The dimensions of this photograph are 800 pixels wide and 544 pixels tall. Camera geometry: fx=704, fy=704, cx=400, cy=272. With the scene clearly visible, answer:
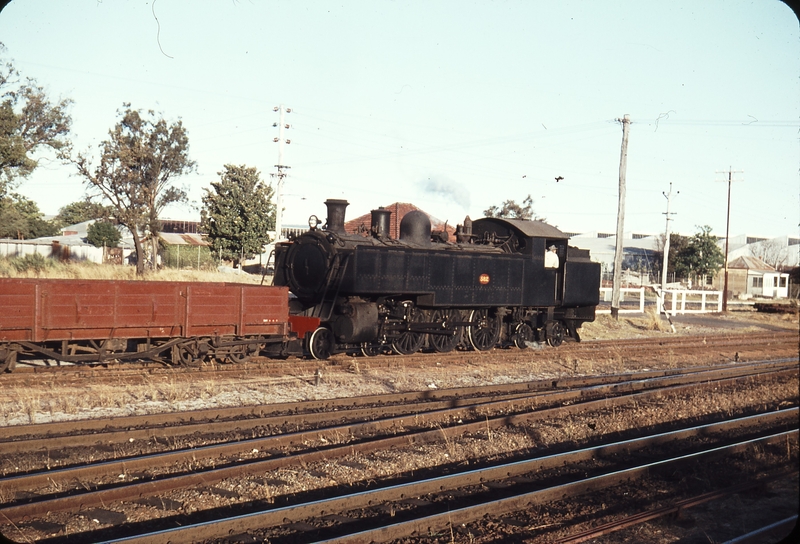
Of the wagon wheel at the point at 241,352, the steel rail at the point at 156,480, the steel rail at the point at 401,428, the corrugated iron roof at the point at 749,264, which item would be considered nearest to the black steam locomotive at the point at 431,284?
the wagon wheel at the point at 241,352

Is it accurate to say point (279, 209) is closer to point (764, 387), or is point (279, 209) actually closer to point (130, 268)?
point (130, 268)

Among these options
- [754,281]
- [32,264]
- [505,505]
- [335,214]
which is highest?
[335,214]

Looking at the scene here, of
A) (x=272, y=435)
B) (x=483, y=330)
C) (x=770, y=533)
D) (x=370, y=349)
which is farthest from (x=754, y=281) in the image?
(x=770, y=533)

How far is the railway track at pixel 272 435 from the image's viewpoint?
6.35m

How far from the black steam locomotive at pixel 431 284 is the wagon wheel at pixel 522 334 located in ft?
0.11

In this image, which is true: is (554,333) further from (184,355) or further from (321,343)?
(184,355)

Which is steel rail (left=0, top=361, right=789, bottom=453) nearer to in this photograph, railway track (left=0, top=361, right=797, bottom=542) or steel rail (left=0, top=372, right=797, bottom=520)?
railway track (left=0, top=361, right=797, bottom=542)

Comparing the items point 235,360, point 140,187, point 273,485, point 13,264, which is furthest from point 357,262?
point 140,187

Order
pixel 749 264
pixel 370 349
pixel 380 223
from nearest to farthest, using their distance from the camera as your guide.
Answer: pixel 370 349 → pixel 380 223 → pixel 749 264

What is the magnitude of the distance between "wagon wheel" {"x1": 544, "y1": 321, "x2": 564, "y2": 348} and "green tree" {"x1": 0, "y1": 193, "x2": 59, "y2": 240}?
76.3ft

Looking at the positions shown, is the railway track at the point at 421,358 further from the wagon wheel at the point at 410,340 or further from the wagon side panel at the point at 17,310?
the wagon side panel at the point at 17,310

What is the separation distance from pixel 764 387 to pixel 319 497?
35.3 feet

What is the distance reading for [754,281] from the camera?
58.2 metres

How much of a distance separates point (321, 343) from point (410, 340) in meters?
2.47
